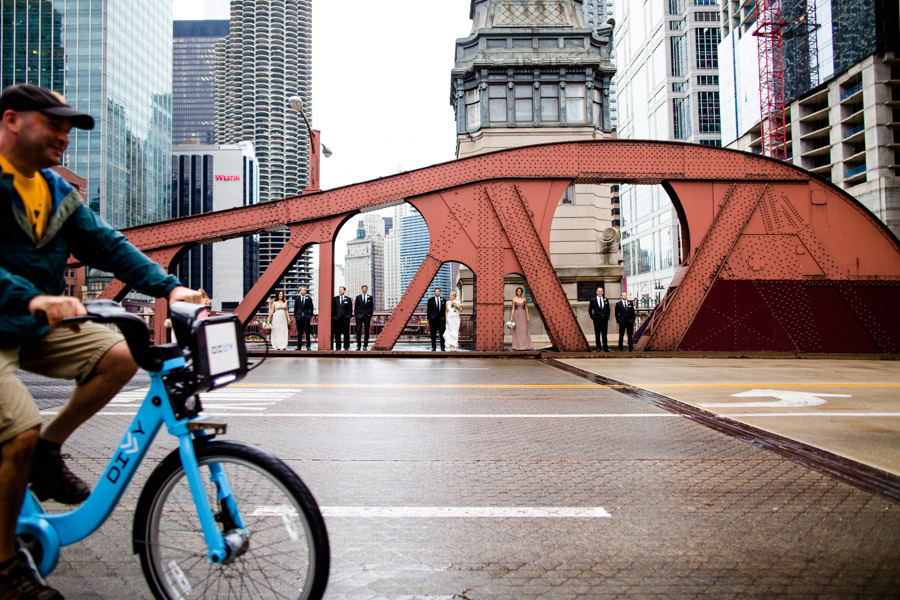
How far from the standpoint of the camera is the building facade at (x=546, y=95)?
2664cm

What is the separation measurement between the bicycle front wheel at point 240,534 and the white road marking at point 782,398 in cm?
639

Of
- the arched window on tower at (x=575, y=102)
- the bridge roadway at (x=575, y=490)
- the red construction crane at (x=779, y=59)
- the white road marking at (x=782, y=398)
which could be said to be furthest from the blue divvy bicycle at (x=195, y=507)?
the red construction crane at (x=779, y=59)

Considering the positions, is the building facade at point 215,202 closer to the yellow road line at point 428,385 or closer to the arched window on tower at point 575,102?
the arched window on tower at point 575,102

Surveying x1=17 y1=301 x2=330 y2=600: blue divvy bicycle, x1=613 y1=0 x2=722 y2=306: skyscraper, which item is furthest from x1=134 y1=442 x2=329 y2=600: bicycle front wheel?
x1=613 y1=0 x2=722 y2=306: skyscraper

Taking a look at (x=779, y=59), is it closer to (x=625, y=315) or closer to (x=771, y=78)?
(x=771, y=78)

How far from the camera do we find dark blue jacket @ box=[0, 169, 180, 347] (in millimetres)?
2250

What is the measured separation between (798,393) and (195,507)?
8559 millimetres

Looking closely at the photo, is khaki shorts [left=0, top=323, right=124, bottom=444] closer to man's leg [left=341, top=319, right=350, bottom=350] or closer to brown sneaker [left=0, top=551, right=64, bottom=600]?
brown sneaker [left=0, top=551, right=64, bottom=600]

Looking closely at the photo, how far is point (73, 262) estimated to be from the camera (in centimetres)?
1817

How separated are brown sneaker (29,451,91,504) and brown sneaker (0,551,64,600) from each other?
322 mm

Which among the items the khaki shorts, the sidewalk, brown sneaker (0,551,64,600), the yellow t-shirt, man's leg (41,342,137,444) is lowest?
the sidewalk

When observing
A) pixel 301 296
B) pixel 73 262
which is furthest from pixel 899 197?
pixel 73 262

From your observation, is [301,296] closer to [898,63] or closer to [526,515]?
[526,515]

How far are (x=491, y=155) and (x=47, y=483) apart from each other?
14.6m
